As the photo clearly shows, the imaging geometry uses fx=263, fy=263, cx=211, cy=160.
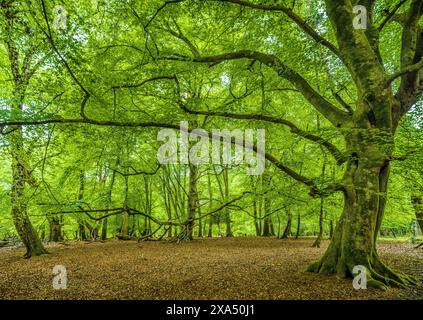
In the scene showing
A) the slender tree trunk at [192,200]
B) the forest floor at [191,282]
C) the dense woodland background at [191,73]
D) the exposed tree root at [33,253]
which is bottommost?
the exposed tree root at [33,253]

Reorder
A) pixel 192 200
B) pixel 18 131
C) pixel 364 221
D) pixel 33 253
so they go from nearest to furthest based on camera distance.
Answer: pixel 364 221, pixel 18 131, pixel 33 253, pixel 192 200

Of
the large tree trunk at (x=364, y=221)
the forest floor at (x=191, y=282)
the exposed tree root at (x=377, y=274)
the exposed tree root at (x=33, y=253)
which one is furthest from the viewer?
the exposed tree root at (x=33, y=253)

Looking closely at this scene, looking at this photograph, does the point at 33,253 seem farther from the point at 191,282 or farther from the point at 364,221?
the point at 364,221

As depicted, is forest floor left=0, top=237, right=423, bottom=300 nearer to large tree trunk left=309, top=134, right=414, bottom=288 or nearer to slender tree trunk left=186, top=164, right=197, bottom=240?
large tree trunk left=309, top=134, right=414, bottom=288

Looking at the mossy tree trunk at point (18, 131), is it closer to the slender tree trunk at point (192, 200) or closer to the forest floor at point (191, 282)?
the forest floor at point (191, 282)

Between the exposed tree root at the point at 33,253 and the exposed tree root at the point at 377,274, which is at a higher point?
the exposed tree root at the point at 377,274

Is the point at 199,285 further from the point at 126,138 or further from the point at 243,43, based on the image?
the point at 243,43

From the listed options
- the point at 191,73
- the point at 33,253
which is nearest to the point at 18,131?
the point at 191,73

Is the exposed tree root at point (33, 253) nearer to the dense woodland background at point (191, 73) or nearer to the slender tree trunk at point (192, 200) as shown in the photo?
the dense woodland background at point (191, 73)

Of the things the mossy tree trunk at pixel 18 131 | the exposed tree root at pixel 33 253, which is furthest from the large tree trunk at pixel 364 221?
the exposed tree root at pixel 33 253

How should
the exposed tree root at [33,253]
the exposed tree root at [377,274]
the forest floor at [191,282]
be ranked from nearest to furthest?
the forest floor at [191,282], the exposed tree root at [377,274], the exposed tree root at [33,253]

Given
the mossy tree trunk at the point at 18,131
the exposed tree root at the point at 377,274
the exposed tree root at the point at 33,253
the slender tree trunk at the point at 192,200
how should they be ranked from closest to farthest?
the mossy tree trunk at the point at 18,131 < the exposed tree root at the point at 377,274 < the exposed tree root at the point at 33,253 < the slender tree trunk at the point at 192,200

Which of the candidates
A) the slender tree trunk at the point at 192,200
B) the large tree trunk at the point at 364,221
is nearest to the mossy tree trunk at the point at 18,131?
the slender tree trunk at the point at 192,200

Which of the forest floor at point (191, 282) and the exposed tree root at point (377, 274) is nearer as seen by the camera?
the forest floor at point (191, 282)
